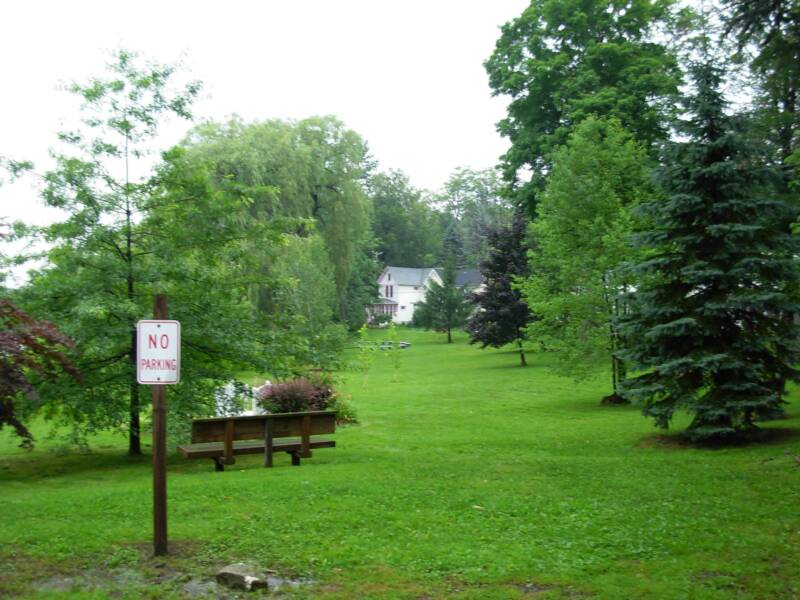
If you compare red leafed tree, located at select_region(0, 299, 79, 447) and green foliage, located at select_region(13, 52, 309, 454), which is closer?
red leafed tree, located at select_region(0, 299, 79, 447)

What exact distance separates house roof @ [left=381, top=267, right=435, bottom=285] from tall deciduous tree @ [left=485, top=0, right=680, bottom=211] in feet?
197

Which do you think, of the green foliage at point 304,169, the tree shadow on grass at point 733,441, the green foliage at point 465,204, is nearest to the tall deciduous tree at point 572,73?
the green foliage at point 304,169

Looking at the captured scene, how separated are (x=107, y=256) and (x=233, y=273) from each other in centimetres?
213

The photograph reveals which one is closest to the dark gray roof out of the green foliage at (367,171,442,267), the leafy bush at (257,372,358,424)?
the green foliage at (367,171,442,267)

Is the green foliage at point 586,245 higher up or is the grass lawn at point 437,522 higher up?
the green foliage at point 586,245

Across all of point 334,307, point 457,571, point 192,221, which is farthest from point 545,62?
point 457,571

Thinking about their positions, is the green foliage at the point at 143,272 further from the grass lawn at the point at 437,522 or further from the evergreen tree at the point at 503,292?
the evergreen tree at the point at 503,292

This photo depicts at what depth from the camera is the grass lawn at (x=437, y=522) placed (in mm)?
5527

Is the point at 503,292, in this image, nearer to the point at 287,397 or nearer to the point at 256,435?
the point at 287,397

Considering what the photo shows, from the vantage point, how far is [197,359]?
1322 centimetres

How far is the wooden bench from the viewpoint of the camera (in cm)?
1107

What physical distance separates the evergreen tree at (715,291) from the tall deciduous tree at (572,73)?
15852 millimetres

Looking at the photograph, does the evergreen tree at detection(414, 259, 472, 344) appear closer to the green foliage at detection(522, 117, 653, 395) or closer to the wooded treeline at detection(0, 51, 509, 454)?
the green foliage at detection(522, 117, 653, 395)

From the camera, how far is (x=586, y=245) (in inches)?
909
